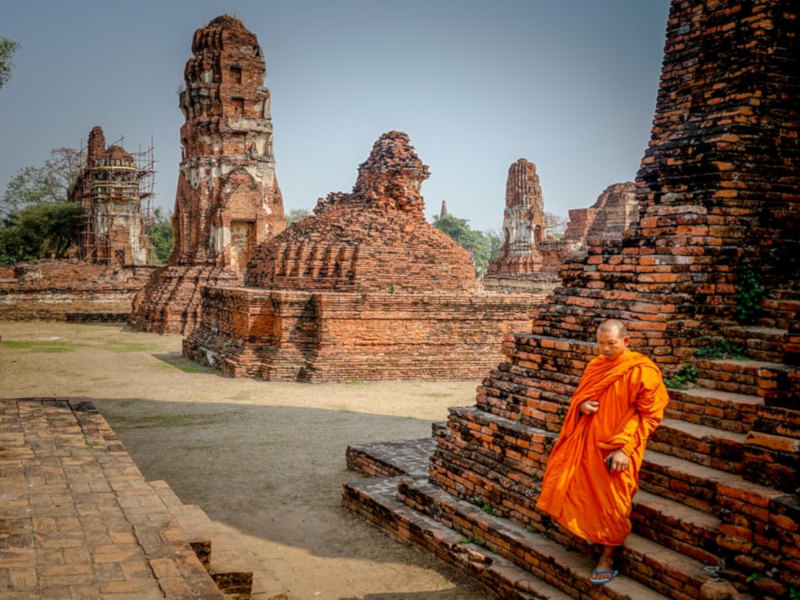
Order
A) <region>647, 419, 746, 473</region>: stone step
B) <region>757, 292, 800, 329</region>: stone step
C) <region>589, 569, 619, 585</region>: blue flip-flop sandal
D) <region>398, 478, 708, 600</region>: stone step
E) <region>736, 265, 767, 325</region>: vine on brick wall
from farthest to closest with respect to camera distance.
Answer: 1. <region>736, 265, 767, 325</region>: vine on brick wall
2. <region>757, 292, 800, 329</region>: stone step
3. <region>647, 419, 746, 473</region>: stone step
4. <region>589, 569, 619, 585</region>: blue flip-flop sandal
5. <region>398, 478, 708, 600</region>: stone step

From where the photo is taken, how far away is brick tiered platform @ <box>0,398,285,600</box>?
3311 millimetres

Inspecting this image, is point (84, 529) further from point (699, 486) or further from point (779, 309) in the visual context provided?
point (779, 309)

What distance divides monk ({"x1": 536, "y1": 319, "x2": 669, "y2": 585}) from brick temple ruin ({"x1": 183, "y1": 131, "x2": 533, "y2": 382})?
26.3 ft

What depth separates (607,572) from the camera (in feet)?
12.2

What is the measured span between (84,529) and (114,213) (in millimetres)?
30292

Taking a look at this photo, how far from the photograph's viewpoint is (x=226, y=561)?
4062mm

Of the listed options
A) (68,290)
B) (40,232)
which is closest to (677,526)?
(68,290)

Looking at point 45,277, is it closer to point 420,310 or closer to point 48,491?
point 420,310

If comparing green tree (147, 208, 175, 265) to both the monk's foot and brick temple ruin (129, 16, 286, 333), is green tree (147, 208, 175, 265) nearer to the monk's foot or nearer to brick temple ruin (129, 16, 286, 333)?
brick temple ruin (129, 16, 286, 333)

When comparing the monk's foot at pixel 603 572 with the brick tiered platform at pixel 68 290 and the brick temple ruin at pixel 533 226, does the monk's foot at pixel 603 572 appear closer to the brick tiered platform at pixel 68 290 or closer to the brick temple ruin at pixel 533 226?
the brick tiered platform at pixel 68 290

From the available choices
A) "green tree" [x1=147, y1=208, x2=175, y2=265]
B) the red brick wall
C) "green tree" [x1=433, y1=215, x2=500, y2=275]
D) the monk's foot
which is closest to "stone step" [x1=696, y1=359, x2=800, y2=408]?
the monk's foot

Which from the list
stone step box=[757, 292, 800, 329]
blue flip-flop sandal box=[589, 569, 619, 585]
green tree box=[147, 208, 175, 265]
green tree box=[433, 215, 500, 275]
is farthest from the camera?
green tree box=[433, 215, 500, 275]

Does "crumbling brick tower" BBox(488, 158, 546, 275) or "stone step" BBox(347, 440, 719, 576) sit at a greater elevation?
"crumbling brick tower" BBox(488, 158, 546, 275)

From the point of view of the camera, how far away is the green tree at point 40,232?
34.4 metres
